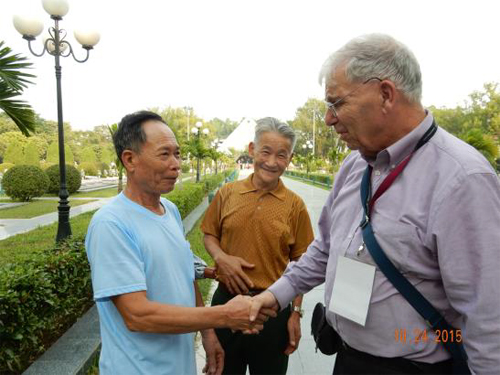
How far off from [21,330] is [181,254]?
1627 mm

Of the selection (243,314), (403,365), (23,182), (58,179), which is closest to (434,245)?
(403,365)

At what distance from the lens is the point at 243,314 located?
60.9 inches

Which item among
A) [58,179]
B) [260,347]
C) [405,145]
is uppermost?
[405,145]

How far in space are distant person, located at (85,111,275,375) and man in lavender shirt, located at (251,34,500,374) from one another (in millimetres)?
523

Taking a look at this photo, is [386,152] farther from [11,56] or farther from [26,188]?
[26,188]

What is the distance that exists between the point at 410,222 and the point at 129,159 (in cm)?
103

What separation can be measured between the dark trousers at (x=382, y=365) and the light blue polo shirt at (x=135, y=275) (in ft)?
2.04

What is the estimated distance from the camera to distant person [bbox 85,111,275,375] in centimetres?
130

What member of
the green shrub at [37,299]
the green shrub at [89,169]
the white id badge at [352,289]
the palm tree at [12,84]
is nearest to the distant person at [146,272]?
the white id badge at [352,289]

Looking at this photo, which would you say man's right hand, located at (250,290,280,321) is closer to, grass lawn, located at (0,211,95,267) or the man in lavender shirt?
the man in lavender shirt

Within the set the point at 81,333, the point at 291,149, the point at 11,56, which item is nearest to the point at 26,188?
the point at 11,56

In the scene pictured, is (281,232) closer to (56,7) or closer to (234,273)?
(234,273)

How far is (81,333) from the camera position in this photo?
10.4 feet

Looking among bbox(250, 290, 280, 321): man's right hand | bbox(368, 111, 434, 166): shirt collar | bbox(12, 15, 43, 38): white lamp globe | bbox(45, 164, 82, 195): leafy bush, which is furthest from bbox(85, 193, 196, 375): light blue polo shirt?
bbox(45, 164, 82, 195): leafy bush
